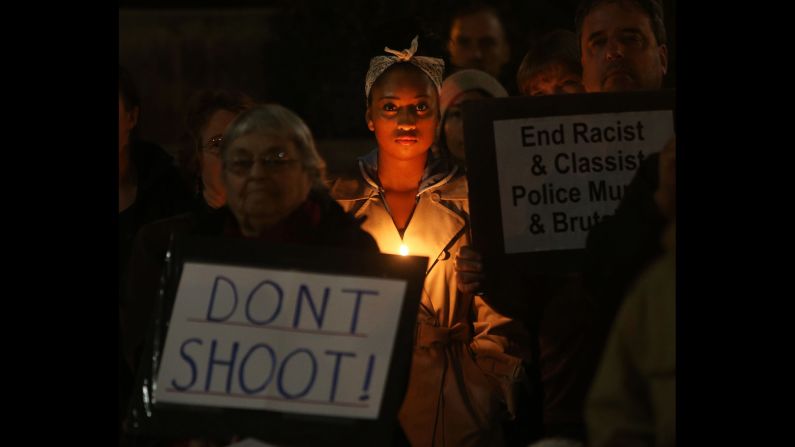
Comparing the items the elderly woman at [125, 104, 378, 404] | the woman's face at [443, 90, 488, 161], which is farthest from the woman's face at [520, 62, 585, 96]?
the elderly woman at [125, 104, 378, 404]

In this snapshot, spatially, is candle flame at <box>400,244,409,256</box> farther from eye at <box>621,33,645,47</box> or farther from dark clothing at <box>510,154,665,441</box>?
eye at <box>621,33,645,47</box>

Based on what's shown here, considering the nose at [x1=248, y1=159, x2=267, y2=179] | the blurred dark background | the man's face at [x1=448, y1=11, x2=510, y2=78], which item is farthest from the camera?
the blurred dark background

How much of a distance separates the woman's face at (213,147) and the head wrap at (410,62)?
48cm

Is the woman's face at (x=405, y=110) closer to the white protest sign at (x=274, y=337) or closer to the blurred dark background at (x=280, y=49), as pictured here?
the white protest sign at (x=274, y=337)

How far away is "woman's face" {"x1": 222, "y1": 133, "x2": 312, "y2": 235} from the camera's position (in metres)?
3.89

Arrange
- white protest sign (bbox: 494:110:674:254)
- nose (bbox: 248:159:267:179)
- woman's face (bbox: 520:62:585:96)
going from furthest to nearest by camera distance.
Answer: woman's face (bbox: 520:62:585:96) → white protest sign (bbox: 494:110:674:254) → nose (bbox: 248:159:267:179)

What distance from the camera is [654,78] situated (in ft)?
14.9

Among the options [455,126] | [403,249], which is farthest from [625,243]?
[455,126]

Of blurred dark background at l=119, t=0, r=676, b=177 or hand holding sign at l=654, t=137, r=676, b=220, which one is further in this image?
blurred dark background at l=119, t=0, r=676, b=177

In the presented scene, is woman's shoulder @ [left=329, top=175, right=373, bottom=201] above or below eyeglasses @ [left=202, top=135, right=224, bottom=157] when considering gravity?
below

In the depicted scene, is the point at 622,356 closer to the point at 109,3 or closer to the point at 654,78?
the point at 654,78

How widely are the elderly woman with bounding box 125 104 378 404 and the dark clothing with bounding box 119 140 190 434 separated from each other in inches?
20.6

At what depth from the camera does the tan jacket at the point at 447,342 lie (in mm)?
4465

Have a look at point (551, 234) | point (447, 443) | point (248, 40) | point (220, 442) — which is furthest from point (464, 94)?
point (248, 40)
